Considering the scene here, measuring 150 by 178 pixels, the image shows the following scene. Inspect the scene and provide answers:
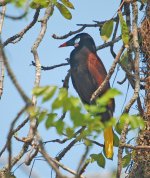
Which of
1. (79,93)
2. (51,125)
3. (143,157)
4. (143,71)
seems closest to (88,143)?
(51,125)

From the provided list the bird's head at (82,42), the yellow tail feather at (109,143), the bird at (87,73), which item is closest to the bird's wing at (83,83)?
the bird at (87,73)

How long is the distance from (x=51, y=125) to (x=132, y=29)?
4.10 feet

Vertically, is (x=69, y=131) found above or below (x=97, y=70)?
above

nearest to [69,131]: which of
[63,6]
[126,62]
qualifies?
[63,6]

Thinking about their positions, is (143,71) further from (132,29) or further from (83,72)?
(83,72)

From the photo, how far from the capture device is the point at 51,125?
4.86ft

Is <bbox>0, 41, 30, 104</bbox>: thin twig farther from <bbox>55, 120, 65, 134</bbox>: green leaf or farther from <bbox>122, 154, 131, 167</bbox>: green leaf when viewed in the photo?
<bbox>122, 154, 131, 167</bbox>: green leaf

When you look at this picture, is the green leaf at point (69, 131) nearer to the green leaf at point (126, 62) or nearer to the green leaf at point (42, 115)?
the green leaf at point (42, 115)

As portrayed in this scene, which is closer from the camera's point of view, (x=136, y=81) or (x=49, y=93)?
(x=49, y=93)

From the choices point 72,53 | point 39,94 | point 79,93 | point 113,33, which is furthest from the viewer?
point 72,53

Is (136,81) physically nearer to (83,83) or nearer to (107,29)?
(107,29)

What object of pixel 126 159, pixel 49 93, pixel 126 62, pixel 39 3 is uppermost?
pixel 39 3

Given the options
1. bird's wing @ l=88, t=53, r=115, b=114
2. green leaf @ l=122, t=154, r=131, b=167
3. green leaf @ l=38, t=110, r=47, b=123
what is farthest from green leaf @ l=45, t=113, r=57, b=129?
bird's wing @ l=88, t=53, r=115, b=114

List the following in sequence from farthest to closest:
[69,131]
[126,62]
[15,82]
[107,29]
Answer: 1. [126,62]
2. [107,29]
3. [69,131]
4. [15,82]
